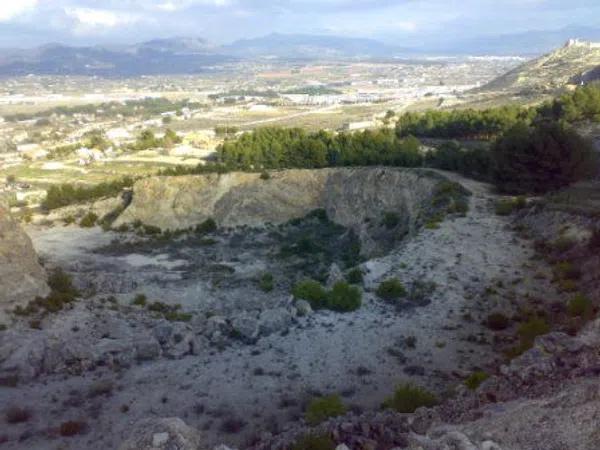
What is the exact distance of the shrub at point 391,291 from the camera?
72.6ft

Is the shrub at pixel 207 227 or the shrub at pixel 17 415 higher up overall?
the shrub at pixel 17 415

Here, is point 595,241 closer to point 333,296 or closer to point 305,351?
point 333,296

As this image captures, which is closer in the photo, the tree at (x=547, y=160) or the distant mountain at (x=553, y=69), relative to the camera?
the tree at (x=547, y=160)

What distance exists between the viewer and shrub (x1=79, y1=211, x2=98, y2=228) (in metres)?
51.2

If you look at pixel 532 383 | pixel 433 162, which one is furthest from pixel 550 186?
pixel 532 383

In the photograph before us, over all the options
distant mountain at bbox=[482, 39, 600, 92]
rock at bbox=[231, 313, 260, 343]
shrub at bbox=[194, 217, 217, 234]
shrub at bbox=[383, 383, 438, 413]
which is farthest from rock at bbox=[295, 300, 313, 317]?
distant mountain at bbox=[482, 39, 600, 92]

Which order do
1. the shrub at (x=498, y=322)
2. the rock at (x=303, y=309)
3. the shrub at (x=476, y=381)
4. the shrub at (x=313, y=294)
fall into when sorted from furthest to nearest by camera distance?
1. the shrub at (x=313, y=294)
2. the rock at (x=303, y=309)
3. the shrub at (x=498, y=322)
4. the shrub at (x=476, y=381)

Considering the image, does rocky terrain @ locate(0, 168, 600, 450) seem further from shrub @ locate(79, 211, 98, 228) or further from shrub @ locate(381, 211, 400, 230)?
shrub @ locate(79, 211, 98, 228)

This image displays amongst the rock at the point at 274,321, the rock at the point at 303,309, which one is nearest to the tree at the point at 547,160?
the rock at the point at 303,309

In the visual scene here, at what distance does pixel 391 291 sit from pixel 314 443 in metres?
12.0

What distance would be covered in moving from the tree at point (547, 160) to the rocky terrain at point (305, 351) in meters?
2.03

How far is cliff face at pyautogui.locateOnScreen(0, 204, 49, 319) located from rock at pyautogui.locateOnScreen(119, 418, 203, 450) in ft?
43.4

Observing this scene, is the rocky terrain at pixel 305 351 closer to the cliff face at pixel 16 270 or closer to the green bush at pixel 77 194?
the cliff face at pixel 16 270

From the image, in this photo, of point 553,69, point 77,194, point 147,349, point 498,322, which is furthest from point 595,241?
point 553,69
